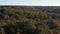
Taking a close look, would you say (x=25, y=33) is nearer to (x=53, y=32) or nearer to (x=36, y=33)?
(x=36, y=33)

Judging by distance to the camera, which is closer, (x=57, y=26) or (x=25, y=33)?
(x=25, y=33)

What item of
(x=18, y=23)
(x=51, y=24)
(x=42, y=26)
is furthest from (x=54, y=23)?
(x=18, y=23)

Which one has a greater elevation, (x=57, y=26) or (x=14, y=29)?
(x=14, y=29)

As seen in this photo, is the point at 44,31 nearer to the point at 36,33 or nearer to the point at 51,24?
the point at 36,33

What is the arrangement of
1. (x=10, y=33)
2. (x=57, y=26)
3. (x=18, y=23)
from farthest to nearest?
(x=57, y=26) < (x=18, y=23) < (x=10, y=33)

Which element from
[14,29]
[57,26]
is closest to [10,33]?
[14,29]

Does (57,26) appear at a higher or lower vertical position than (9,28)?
lower

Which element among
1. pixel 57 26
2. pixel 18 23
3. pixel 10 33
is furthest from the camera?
pixel 57 26

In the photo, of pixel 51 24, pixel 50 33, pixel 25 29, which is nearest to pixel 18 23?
pixel 25 29

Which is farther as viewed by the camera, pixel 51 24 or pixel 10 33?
pixel 51 24
